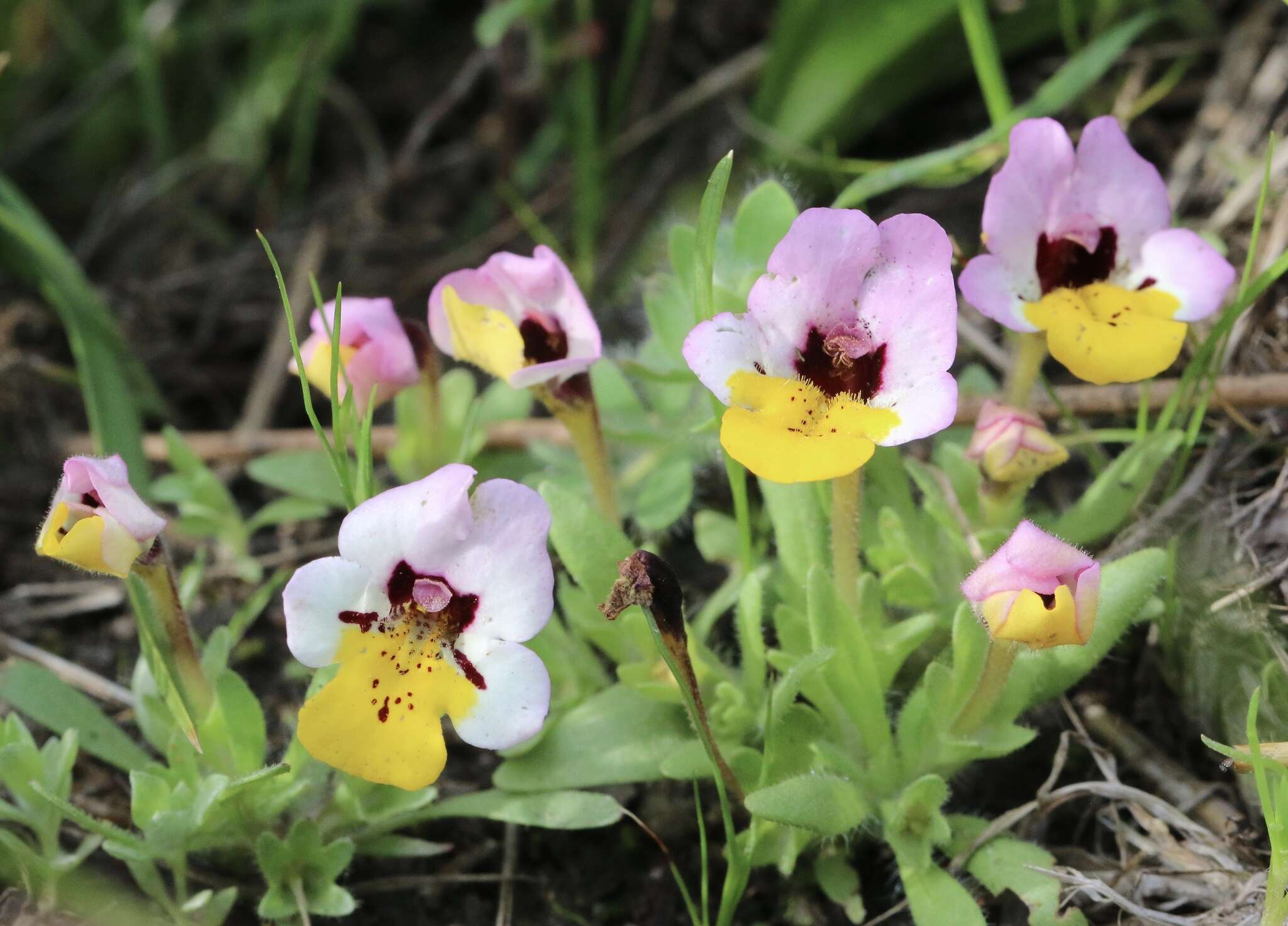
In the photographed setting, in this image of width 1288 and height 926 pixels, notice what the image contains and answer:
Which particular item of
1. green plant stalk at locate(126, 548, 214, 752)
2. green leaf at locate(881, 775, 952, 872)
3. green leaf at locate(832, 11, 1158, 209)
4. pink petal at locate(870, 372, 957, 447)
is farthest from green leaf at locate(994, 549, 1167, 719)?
green plant stalk at locate(126, 548, 214, 752)

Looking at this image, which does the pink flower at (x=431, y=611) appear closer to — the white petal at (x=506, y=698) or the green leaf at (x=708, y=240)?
the white petal at (x=506, y=698)

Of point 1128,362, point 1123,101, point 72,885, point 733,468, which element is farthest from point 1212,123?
point 72,885

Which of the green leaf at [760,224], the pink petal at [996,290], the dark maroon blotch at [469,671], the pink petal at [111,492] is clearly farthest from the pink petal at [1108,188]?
the pink petal at [111,492]

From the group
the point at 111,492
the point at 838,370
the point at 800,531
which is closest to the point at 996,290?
the point at 838,370

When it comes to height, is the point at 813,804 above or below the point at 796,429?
below

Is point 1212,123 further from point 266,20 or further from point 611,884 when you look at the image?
point 266,20

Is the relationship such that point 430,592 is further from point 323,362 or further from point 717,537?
point 717,537
